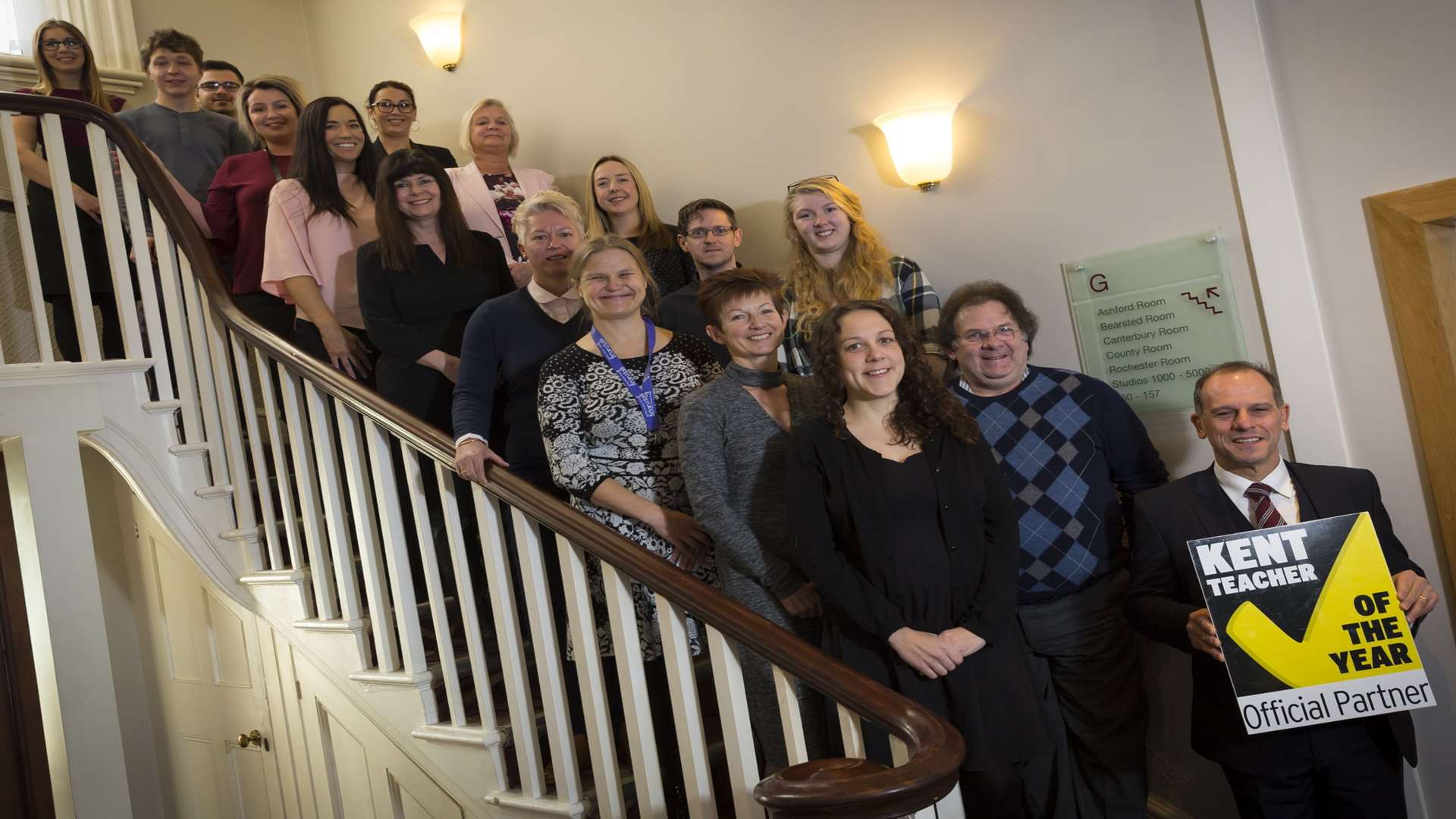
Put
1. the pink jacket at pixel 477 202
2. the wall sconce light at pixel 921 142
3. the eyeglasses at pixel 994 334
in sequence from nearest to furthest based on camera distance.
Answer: the eyeglasses at pixel 994 334 < the wall sconce light at pixel 921 142 < the pink jacket at pixel 477 202

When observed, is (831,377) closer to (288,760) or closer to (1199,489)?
(1199,489)

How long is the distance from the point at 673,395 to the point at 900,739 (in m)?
1.07

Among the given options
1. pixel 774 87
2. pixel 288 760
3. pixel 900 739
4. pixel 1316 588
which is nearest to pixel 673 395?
pixel 900 739

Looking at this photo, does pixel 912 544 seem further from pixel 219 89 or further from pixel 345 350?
pixel 219 89

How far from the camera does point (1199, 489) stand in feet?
7.47

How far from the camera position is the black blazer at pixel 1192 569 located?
84.4 inches

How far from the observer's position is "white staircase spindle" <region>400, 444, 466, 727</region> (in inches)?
105

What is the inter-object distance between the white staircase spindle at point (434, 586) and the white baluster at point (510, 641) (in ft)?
0.55

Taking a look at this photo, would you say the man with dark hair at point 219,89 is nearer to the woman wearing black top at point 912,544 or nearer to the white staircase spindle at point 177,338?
the white staircase spindle at point 177,338

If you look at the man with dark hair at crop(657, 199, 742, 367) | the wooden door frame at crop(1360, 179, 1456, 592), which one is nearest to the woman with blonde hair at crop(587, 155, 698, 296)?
the man with dark hair at crop(657, 199, 742, 367)

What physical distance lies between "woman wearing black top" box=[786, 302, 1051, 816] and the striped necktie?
20.0 inches

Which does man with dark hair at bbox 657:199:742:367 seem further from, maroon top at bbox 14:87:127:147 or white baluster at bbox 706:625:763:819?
maroon top at bbox 14:87:127:147

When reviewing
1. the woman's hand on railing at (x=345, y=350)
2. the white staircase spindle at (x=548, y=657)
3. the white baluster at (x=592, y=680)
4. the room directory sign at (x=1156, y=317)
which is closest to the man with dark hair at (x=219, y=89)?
the woman's hand on railing at (x=345, y=350)

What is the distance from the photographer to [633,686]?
2271 millimetres
